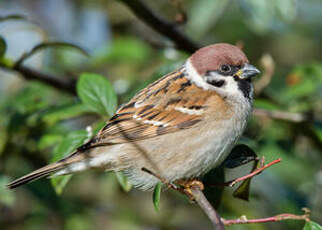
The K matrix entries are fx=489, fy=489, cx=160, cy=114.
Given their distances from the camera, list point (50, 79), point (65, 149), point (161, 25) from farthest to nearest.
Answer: point (50, 79)
point (161, 25)
point (65, 149)

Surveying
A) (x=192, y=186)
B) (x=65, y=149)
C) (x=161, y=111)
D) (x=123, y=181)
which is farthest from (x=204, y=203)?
(x=161, y=111)

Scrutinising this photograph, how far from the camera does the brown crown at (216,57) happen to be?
10.2 ft

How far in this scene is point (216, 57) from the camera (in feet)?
10.4

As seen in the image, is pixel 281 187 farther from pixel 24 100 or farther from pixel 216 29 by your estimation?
pixel 216 29

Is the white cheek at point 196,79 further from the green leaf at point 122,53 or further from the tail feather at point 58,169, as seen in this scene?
the green leaf at point 122,53

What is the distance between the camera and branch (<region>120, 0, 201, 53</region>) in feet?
10.8

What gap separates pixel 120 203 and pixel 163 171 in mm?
1678

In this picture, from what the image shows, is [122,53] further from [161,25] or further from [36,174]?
[36,174]

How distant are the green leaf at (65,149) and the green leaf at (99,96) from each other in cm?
21

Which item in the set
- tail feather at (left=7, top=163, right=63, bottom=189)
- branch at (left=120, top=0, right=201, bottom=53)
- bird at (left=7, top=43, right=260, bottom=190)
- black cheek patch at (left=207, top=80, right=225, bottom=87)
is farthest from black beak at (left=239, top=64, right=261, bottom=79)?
tail feather at (left=7, top=163, right=63, bottom=189)

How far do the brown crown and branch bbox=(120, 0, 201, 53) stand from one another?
38cm

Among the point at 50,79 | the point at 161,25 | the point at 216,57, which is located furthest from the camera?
the point at 50,79

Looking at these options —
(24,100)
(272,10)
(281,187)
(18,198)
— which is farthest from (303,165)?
(18,198)

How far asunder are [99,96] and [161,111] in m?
0.44
